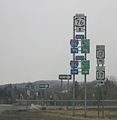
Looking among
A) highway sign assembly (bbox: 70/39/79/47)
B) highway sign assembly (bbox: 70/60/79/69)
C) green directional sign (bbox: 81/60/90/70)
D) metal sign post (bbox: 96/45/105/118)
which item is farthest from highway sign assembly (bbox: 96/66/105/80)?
highway sign assembly (bbox: 70/39/79/47)

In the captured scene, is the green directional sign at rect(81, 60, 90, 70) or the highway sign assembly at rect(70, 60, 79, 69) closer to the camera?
the green directional sign at rect(81, 60, 90, 70)

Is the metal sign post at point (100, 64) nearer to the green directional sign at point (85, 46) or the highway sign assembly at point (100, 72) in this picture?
the highway sign assembly at point (100, 72)

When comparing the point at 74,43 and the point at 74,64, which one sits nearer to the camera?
the point at 74,43

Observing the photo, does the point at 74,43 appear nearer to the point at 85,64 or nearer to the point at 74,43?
the point at 74,43

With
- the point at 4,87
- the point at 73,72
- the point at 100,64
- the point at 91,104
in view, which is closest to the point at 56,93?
the point at 91,104

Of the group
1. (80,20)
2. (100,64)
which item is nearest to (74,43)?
(80,20)

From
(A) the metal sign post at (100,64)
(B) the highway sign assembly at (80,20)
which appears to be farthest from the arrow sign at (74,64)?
(A) the metal sign post at (100,64)

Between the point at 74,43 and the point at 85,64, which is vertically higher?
the point at 74,43

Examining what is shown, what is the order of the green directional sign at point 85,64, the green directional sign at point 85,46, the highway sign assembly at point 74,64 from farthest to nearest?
the highway sign assembly at point 74,64 < the green directional sign at point 85,64 < the green directional sign at point 85,46

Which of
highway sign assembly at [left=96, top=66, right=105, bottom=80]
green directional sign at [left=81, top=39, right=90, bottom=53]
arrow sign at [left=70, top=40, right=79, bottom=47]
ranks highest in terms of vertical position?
arrow sign at [left=70, top=40, right=79, bottom=47]

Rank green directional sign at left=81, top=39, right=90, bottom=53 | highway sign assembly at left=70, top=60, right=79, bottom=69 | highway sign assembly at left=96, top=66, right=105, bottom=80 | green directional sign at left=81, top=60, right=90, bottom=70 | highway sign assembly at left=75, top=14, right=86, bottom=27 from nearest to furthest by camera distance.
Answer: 1. highway sign assembly at left=96, top=66, right=105, bottom=80
2. green directional sign at left=81, top=39, right=90, bottom=53
3. green directional sign at left=81, top=60, right=90, bottom=70
4. highway sign assembly at left=75, top=14, right=86, bottom=27
5. highway sign assembly at left=70, top=60, right=79, bottom=69

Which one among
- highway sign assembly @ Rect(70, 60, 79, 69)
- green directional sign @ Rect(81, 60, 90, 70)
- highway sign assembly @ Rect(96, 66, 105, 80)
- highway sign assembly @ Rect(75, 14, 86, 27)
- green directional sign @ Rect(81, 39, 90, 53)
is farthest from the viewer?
highway sign assembly @ Rect(70, 60, 79, 69)

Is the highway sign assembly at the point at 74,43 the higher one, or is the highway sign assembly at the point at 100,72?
the highway sign assembly at the point at 74,43

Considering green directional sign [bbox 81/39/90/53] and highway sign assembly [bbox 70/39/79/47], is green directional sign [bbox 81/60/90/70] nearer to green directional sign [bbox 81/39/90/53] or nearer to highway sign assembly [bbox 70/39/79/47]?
green directional sign [bbox 81/39/90/53]
